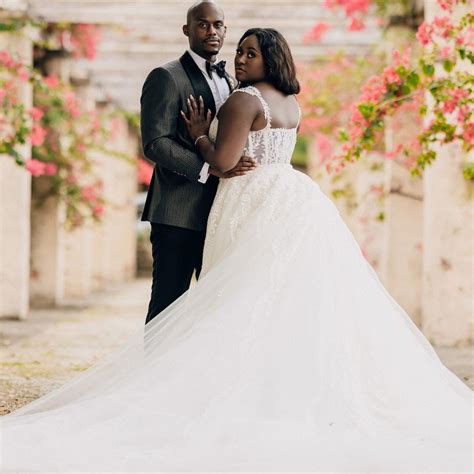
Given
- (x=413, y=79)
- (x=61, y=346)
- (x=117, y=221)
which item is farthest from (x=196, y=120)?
(x=117, y=221)

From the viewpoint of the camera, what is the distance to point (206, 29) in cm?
541

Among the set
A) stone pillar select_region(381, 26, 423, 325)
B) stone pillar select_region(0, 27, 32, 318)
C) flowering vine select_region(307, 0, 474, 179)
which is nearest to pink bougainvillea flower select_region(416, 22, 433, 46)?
flowering vine select_region(307, 0, 474, 179)

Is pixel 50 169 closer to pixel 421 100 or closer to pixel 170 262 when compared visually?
pixel 421 100

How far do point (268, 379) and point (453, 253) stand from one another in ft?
16.1

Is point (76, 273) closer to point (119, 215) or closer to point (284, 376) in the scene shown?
point (119, 215)

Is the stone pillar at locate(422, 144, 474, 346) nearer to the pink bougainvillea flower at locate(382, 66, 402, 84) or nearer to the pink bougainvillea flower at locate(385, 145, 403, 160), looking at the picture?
the pink bougainvillea flower at locate(385, 145, 403, 160)

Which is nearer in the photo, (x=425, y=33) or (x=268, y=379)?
(x=268, y=379)

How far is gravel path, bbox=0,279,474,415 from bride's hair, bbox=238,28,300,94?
2.21 m

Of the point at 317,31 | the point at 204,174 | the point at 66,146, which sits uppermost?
the point at 317,31

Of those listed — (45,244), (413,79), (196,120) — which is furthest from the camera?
(45,244)

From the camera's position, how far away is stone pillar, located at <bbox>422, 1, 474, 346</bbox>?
9312 mm

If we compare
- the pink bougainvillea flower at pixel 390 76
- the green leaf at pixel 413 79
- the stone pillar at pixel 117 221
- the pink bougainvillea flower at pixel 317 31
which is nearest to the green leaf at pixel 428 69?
the green leaf at pixel 413 79

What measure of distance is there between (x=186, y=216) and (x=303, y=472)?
1740mm

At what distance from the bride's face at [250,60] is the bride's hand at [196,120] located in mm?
296
